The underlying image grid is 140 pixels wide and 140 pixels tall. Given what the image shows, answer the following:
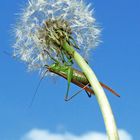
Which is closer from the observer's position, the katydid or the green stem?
the green stem

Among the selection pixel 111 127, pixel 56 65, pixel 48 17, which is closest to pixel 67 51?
pixel 56 65

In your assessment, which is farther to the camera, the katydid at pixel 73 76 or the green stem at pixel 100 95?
the katydid at pixel 73 76

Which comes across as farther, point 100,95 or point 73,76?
point 73,76

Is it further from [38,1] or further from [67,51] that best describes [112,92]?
[38,1]

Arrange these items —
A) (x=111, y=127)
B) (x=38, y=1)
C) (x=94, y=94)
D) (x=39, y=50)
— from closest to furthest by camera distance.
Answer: (x=111, y=127)
(x=94, y=94)
(x=39, y=50)
(x=38, y=1)

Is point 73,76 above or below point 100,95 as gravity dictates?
above

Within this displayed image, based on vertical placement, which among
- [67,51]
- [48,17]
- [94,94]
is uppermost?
[48,17]

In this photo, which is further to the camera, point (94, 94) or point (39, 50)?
point (39, 50)

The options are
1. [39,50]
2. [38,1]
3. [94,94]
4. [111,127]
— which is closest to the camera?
[111,127]
